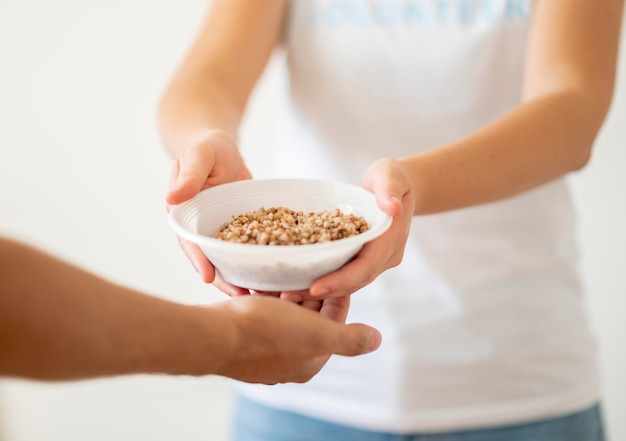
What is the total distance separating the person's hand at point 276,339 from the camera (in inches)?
26.7

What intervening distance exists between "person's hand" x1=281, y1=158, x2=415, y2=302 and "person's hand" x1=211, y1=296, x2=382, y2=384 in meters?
0.04

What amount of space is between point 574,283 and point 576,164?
28 centimetres

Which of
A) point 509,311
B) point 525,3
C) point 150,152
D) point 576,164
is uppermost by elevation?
point 525,3

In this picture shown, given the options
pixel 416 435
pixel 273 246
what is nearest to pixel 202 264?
pixel 273 246

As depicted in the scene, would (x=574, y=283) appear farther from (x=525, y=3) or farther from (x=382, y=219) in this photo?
(x=382, y=219)

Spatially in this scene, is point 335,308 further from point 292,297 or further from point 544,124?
point 544,124

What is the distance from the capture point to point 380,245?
763 mm

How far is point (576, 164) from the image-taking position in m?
1.01

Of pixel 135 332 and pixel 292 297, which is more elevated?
pixel 135 332

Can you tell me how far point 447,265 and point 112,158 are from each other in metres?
1.07

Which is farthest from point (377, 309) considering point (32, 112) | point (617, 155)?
point (32, 112)

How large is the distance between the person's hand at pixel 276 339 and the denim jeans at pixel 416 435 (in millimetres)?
447

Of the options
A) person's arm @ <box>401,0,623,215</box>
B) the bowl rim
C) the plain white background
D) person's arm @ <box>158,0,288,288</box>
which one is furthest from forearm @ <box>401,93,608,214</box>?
the plain white background

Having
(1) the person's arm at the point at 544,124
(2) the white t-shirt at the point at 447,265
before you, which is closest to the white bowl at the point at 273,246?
(1) the person's arm at the point at 544,124
